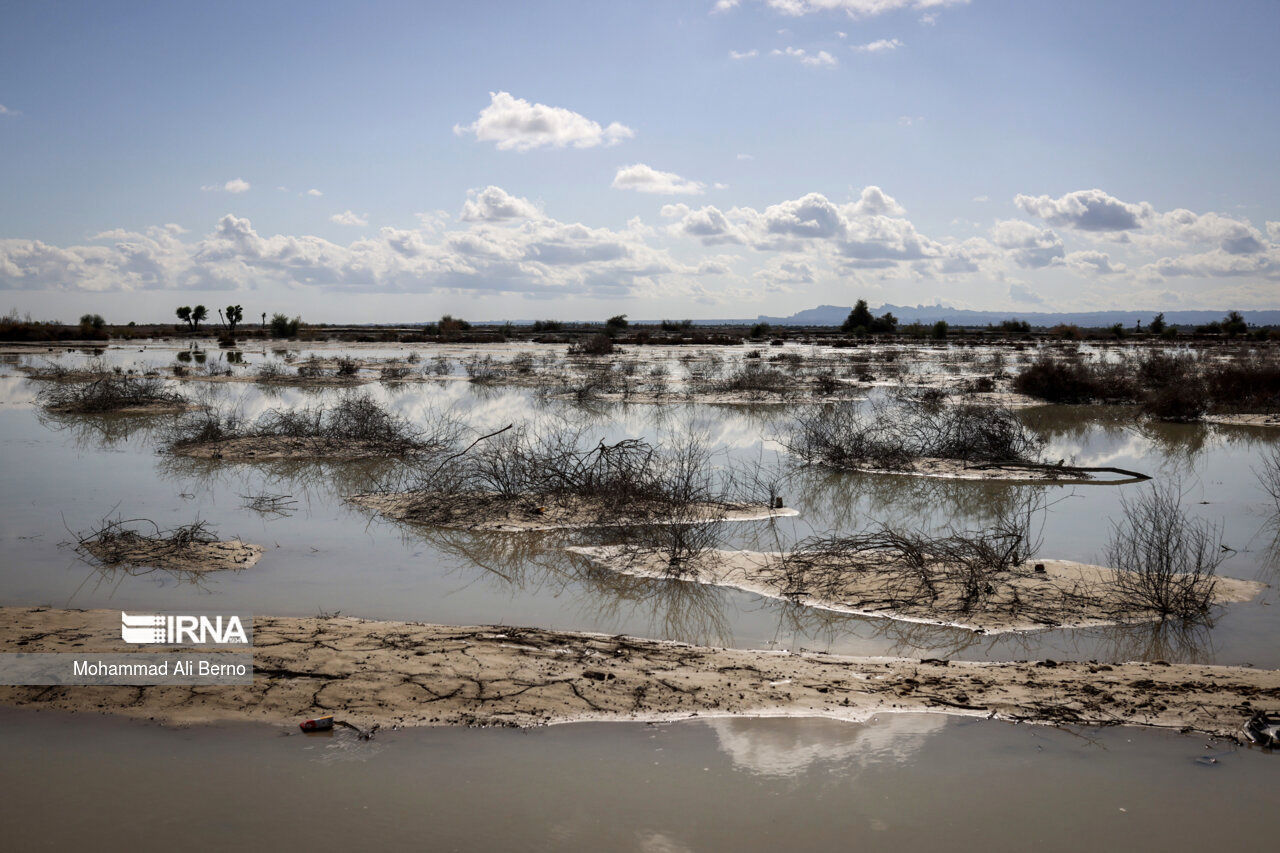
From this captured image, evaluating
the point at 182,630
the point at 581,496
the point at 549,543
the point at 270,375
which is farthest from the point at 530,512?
the point at 270,375

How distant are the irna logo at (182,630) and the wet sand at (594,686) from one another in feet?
0.63

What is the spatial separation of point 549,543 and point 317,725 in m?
5.30

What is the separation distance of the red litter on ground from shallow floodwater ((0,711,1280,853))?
7 cm

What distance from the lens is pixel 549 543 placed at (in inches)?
411

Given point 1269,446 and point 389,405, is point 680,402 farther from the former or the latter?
point 1269,446

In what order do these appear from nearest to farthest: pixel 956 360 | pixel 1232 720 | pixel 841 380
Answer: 1. pixel 1232 720
2. pixel 841 380
3. pixel 956 360

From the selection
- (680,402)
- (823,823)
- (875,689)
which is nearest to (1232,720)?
(875,689)

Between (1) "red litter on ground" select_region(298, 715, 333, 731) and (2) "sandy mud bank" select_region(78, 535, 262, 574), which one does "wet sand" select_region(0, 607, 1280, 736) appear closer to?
(1) "red litter on ground" select_region(298, 715, 333, 731)

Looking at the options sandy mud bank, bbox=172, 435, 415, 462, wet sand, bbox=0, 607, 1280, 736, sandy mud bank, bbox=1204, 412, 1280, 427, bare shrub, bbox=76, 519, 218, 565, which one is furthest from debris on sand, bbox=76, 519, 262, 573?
sandy mud bank, bbox=1204, 412, 1280, 427

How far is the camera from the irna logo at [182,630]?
21.6 feet

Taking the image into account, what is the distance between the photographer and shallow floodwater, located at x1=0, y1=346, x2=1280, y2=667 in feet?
24.5

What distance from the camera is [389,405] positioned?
2597 centimetres

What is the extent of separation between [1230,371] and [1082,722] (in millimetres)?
25698

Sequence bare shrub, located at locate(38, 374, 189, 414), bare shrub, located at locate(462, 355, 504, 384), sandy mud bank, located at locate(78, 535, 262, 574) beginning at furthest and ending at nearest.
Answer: bare shrub, located at locate(462, 355, 504, 384) → bare shrub, located at locate(38, 374, 189, 414) → sandy mud bank, located at locate(78, 535, 262, 574)
